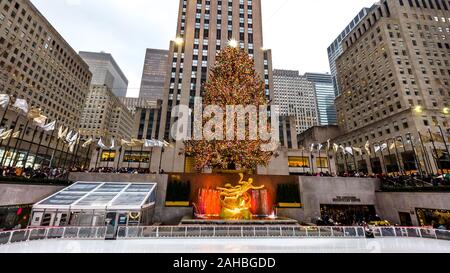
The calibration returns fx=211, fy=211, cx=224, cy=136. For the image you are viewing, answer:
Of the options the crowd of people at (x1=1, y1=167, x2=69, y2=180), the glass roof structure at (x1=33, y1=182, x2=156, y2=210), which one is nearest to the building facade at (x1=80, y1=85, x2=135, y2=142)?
the crowd of people at (x1=1, y1=167, x2=69, y2=180)

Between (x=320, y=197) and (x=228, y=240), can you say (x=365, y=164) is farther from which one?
(x=228, y=240)

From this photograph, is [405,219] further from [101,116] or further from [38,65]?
[101,116]

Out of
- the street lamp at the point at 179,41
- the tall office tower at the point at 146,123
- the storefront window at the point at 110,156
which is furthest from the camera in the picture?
the tall office tower at the point at 146,123

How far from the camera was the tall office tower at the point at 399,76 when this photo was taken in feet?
166

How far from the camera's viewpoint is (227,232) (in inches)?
525

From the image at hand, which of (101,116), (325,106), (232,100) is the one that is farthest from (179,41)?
(325,106)

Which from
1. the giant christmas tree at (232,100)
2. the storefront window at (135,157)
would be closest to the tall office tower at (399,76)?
the giant christmas tree at (232,100)

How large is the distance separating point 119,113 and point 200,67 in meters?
84.5

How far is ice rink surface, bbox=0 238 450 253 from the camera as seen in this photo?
31.6 ft

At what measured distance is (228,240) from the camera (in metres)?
12.7

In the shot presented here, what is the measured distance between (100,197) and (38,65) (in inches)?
2526

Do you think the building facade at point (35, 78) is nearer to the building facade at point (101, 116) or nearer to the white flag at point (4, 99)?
the white flag at point (4, 99)

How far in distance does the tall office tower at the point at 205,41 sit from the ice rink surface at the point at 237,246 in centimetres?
4280
